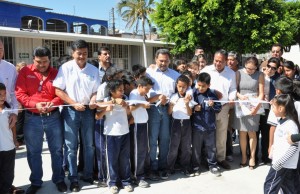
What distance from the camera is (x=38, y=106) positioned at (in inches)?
153

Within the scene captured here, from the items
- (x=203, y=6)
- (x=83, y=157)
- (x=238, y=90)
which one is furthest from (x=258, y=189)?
(x=203, y=6)

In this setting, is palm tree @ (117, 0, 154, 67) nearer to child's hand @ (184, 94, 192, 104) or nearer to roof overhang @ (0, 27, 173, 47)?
roof overhang @ (0, 27, 173, 47)

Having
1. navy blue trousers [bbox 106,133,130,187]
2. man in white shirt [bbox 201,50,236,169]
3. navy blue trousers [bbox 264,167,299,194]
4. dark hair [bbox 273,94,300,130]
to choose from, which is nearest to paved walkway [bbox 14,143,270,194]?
navy blue trousers [bbox 106,133,130,187]

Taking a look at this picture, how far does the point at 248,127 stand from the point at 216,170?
89cm

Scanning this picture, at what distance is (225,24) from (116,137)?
1153 cm

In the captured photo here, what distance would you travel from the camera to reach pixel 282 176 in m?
3.21

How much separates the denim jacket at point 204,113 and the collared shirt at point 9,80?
8.51 feet

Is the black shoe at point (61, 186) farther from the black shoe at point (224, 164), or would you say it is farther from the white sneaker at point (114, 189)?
the black shoe at point (224, 164)

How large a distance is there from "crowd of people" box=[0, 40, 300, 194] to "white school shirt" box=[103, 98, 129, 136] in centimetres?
1

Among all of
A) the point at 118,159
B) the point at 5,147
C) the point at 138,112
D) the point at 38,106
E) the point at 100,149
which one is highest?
the point at 38,106

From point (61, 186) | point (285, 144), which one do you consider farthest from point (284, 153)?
point (61, 186)

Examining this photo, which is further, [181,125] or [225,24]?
[225,24]

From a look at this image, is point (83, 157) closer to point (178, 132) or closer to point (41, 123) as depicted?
point (41, 123)

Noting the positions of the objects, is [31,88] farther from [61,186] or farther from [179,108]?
[179,108]
